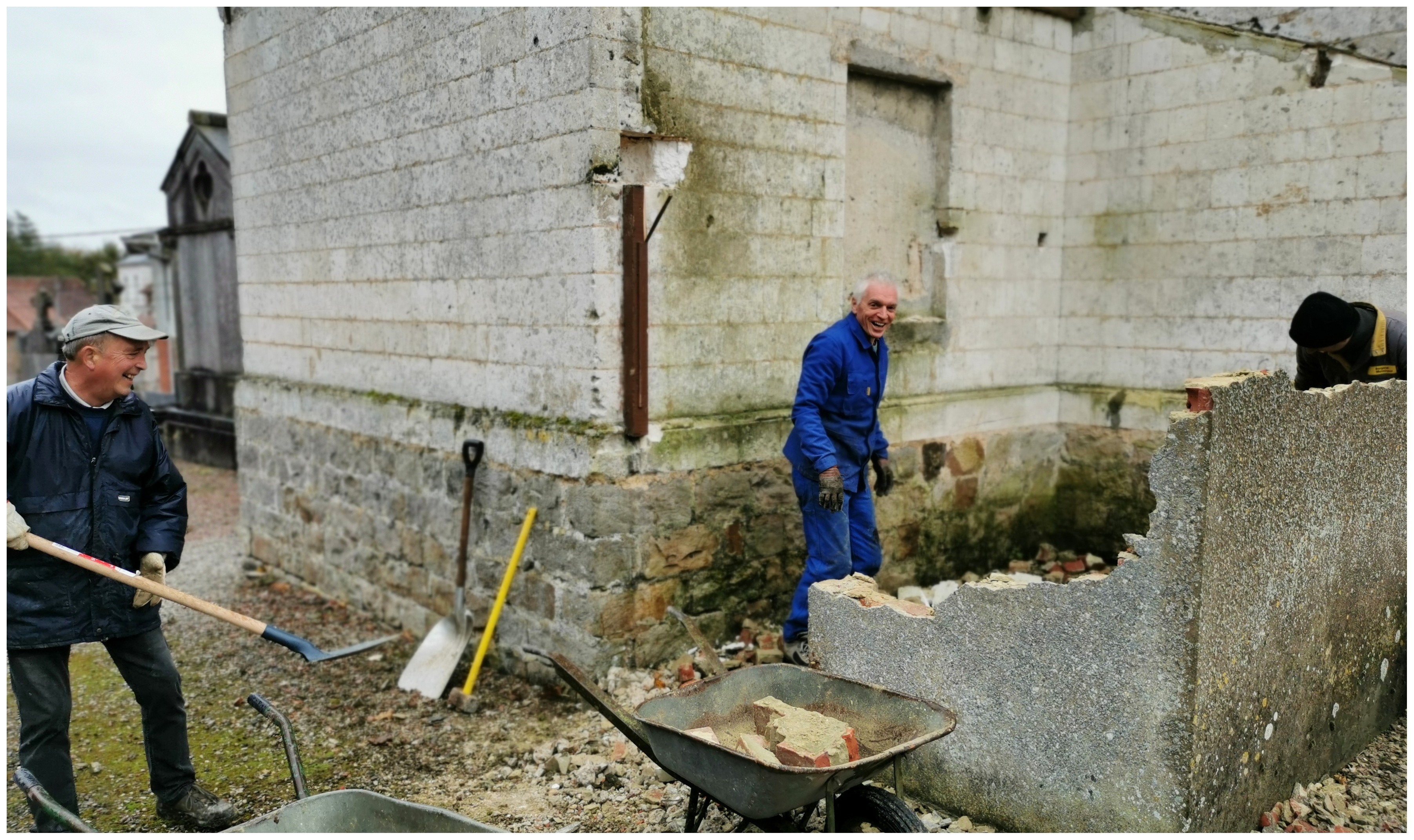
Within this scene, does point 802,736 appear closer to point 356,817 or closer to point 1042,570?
point 356,817

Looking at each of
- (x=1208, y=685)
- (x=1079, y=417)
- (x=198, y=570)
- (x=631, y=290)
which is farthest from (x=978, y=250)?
(x=198, y=570)

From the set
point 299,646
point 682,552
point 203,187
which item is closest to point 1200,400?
point 682,552

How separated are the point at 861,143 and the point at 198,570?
619 centimetres

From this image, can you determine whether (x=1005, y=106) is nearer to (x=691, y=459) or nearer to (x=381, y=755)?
(x=691, y=459)

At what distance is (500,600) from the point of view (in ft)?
18.3

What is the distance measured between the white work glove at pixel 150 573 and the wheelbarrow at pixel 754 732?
1515 millimetres

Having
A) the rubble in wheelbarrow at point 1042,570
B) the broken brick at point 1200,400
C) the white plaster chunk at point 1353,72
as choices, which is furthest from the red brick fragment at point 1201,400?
the white plaster chunk at point 1353,72

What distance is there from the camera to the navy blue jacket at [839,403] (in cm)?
504

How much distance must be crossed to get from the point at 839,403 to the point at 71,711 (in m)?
3.57

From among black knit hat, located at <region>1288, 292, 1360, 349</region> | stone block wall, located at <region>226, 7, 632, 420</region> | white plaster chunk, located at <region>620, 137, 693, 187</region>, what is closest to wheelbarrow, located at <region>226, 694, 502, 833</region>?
stone block wall, located at <region>226, 7, 632, 420</region>

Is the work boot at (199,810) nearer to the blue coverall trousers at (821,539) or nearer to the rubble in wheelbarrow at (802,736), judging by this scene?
the rubble in wheelbarrow at (802,736)

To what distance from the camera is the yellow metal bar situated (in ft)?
18.0

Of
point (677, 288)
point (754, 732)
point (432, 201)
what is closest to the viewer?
point (754, 732)

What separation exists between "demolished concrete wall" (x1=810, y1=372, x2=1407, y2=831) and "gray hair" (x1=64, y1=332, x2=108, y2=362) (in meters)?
2.85
